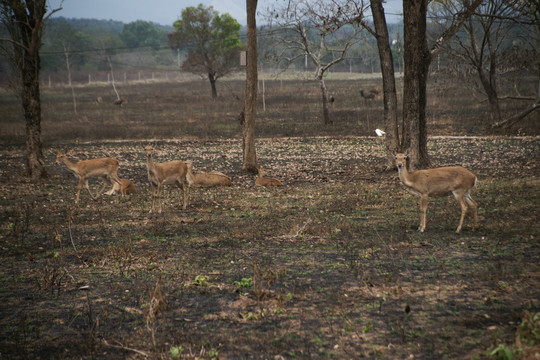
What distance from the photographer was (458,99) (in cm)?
4878

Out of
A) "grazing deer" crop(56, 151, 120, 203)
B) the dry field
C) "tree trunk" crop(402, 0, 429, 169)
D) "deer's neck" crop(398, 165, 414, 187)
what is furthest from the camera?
"tree trunk" crop(402, 0, 429, 169)

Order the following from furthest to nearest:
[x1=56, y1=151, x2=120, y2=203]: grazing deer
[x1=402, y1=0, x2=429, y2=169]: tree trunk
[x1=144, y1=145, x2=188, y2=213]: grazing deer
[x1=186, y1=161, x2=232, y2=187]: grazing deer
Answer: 1. [x1=402, y1=0, x2=429, y2=169]: tree trunk
2. [x1=186, y1=161, x2=232, y2=187]: grazing deer
3. [x1=56, y1=151, x2=120, y2=203]: grazing deer
4. [x1=144, y1=145, x2=188, y2=213]: grazing deer

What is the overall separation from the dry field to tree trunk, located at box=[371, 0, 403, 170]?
1.10 metres

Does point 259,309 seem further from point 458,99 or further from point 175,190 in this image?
point 458,99

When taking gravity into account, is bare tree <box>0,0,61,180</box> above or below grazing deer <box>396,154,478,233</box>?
above

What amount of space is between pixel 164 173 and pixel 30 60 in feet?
28.1

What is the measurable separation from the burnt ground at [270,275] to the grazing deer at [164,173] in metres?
0.70

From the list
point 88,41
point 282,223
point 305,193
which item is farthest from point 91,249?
point 88,41

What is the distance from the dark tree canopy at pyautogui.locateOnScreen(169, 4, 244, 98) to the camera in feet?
210

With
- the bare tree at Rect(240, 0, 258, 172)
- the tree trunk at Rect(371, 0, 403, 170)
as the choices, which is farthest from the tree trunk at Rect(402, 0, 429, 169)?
the bare tree at Rect(240, 0, 258, 172)

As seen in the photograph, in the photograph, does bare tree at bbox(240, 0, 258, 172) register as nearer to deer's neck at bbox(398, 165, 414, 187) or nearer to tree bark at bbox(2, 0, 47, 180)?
tree bark at bbox(2, 0, 47, 180)

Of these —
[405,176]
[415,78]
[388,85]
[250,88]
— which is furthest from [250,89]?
[405,176]

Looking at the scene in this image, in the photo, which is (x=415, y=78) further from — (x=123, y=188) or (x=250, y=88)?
(x=123, y=188)

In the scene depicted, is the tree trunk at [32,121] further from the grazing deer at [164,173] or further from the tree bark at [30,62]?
the grazing deer at [164,173]
